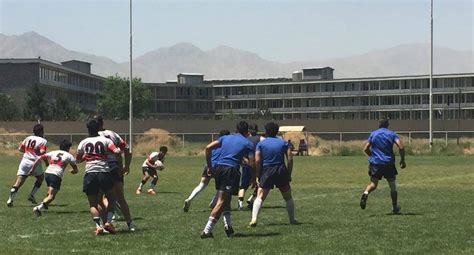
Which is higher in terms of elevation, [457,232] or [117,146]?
[117,146]

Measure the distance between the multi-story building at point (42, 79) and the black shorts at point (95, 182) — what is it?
10504 cm

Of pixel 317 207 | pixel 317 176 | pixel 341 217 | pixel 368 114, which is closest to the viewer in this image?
pixel 341 217

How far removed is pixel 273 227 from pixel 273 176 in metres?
0.96

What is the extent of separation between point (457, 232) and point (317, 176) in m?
21.1

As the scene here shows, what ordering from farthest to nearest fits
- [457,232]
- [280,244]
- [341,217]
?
[341,217] < [457,232] < [280,244]

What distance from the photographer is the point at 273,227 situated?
45.3ft

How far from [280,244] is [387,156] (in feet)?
18.4

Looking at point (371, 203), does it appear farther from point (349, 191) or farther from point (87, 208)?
point (87, 208)

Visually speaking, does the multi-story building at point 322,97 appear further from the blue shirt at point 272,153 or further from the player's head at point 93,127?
the player's head at point 93,127

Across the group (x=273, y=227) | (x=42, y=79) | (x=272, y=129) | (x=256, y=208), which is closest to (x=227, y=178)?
(x=256, y=208)

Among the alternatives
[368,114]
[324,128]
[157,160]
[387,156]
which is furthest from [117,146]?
[368,114]

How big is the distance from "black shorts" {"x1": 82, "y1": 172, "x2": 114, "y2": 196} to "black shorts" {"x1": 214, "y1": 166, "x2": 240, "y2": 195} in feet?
6.32

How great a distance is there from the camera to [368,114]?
157375 millimetres

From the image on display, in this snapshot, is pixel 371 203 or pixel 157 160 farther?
pixel 157 160
